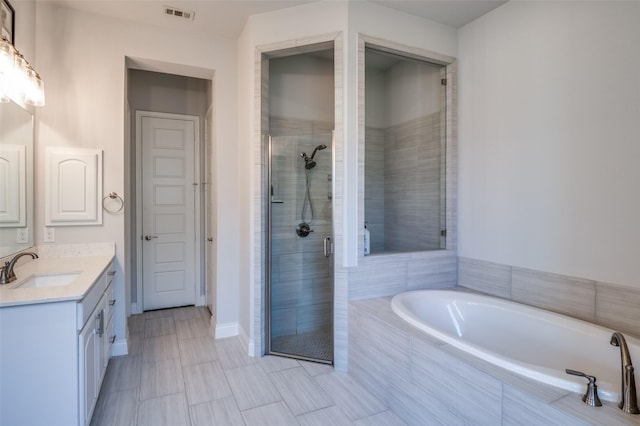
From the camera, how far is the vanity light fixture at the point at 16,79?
1.87 meters

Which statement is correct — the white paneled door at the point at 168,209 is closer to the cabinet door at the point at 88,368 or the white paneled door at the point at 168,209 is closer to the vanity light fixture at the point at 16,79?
the vanity light fixture at the point at 16,79

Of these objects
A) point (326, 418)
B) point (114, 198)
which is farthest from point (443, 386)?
point (114, 198)

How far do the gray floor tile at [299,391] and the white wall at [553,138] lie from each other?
1671mm

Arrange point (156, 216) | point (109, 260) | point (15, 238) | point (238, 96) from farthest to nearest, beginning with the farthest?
1. point (156, 216)
2. point (238, 96)
3. point (109, 260)
4. point (15, 238)

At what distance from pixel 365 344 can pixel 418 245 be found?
3.54ft

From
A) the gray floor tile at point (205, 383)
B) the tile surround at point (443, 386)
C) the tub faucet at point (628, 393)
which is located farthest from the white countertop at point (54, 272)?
the tub faucet at point (628, 393)

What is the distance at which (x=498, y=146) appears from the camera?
265cm

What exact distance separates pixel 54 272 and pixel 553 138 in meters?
3.32

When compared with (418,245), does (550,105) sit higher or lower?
higher

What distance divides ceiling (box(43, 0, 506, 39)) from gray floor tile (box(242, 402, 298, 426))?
2.86 metres

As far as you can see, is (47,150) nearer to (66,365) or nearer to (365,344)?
(66,365)

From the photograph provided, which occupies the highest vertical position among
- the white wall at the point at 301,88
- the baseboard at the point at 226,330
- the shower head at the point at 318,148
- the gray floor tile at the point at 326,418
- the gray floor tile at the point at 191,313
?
the white wall at the point at 301,88

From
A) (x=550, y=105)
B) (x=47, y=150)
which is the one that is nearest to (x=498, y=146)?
(x=550, y=105)

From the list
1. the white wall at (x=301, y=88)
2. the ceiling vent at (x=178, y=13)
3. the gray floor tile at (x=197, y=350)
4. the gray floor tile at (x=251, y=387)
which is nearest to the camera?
the gray floor tile at (x=251, y=387)
